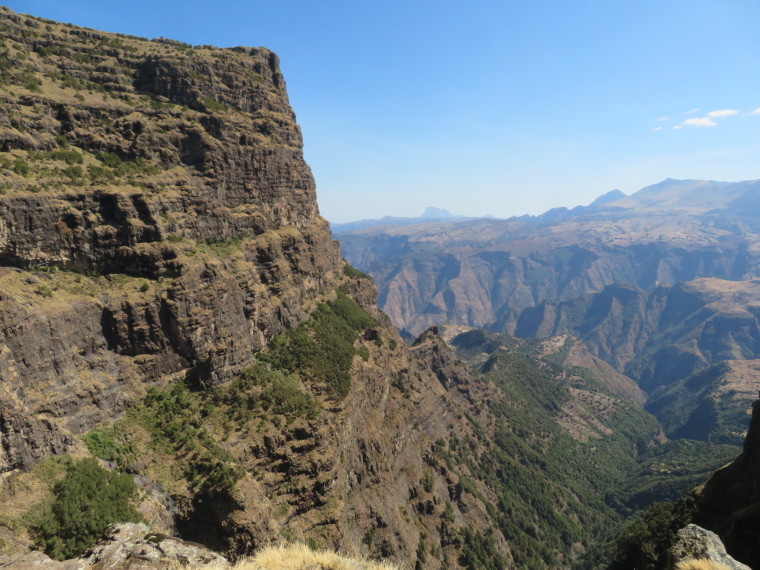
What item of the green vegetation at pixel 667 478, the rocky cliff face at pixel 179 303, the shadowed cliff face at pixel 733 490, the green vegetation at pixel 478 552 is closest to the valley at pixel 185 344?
the rocky cliff face at pixel 179 303

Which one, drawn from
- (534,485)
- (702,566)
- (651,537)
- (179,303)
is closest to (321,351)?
(179,303)

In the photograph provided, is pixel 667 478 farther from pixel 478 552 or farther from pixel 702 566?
pixel 702 566

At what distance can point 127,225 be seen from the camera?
53.9 metres

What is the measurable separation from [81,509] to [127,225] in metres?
36.0

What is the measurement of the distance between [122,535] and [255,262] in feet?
190

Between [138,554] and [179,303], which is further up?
[179,303]

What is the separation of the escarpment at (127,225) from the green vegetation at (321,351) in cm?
378

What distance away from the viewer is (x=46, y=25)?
7006 centimetres

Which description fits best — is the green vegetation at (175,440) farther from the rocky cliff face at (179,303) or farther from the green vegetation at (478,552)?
the green vegetation at (478,552)

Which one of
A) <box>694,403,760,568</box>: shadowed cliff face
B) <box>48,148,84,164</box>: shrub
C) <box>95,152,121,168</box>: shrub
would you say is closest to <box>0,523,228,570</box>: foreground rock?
<box>694,403,760,568</box>: shadowed cliff face

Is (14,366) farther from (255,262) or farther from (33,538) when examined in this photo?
(255,262)

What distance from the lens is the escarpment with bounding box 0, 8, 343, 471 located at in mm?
43344

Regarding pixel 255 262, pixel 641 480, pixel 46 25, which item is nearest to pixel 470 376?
pixel 641 480

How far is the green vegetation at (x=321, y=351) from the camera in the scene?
71.9 metres
